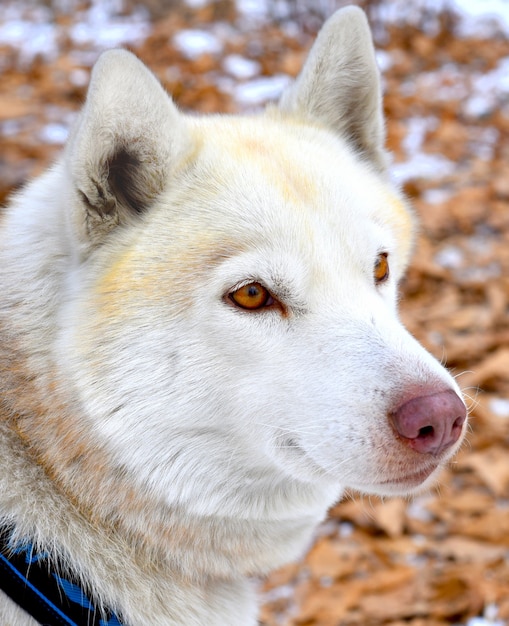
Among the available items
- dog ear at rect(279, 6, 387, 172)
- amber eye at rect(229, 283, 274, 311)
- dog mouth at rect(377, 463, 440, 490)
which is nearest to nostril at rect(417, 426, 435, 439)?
dog mouth at rect(377, 463, 440, 490)

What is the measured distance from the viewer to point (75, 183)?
2061mm

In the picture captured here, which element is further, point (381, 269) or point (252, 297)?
point (381, 269)

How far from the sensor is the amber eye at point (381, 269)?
2.38m

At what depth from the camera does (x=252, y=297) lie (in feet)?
6.90

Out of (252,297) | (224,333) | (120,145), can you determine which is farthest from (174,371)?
(120,145)

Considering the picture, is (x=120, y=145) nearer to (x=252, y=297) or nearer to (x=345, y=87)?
(x=252, y=297)

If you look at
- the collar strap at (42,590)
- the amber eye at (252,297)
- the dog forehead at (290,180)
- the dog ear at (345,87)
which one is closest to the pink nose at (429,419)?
the amber eye at (252,297)

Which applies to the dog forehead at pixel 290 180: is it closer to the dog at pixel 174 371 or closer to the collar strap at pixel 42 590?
the dog at pixel 174 371

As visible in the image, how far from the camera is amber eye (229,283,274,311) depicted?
6.87 ft

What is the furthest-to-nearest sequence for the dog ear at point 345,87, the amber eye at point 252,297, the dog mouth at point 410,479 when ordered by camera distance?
the dog ear at point 345,87
the amber eye at point 252,297
the dog mouth at point 410,479

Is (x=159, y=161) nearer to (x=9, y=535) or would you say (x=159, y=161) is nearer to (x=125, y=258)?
(x=125, y=258)

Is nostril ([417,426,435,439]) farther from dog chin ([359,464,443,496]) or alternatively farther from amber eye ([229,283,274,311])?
amber eye ([229,283,274,311])

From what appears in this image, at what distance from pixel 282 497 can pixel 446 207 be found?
503cm

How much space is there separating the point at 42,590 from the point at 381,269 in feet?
4.42
